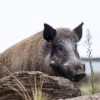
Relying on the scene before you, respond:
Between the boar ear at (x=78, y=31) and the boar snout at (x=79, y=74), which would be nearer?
the boar snout at (x=79, y=74)

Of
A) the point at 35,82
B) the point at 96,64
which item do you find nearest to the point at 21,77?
the point at 35,82

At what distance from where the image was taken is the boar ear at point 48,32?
1232 centimetres

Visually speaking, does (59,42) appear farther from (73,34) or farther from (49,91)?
(49,91)

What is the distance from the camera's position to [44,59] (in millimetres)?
11891

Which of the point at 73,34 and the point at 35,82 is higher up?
the point at 73,34

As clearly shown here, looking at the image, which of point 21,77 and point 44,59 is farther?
point 44,59

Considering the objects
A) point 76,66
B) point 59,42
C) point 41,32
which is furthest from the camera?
point 41,32

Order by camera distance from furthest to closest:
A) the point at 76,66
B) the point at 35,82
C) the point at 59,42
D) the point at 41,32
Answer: the point at 41,32 < the point at 59,42 < the point at 76,66 < the point at 35,82

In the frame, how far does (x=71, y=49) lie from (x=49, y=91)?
4.36 metres

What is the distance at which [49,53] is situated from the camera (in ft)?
39.4

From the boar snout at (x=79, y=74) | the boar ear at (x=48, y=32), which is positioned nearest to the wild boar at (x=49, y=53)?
the boar ear at (x=48, y=32)

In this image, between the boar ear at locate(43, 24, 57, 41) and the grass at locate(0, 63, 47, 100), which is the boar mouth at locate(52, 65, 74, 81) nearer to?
the boar ear at locate(43, 24, 57, 41)

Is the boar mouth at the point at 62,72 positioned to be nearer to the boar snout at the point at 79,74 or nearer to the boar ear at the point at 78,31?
the boar snout at the point at 79,74

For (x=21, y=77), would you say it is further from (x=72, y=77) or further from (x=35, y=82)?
(x=72, y=77)
